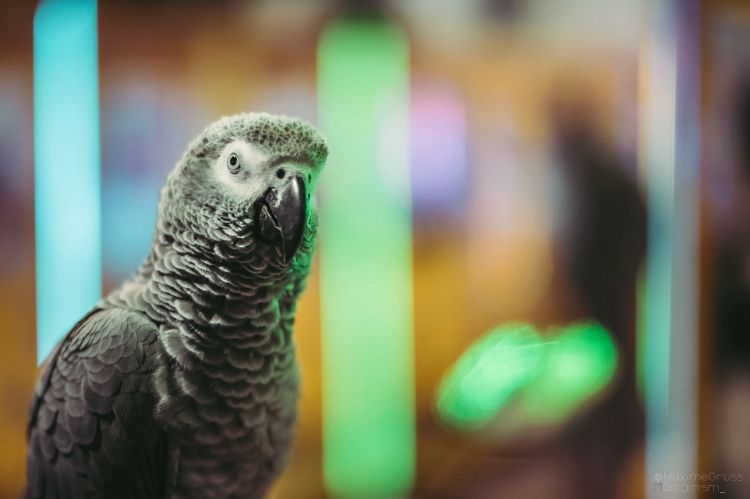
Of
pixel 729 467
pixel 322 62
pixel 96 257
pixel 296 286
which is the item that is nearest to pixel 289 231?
pixel 296 286

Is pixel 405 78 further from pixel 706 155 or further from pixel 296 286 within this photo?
pixel 296 286

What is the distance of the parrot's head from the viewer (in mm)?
562

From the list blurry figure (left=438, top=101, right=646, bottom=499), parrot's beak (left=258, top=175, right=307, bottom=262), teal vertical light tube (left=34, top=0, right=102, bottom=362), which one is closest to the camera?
parrot's beak (left=258, top=175, right=307, bottom=262)

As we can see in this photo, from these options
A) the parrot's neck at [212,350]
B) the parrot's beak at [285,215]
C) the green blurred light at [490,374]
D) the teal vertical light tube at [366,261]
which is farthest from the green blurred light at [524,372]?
the parrot's beak at [285,215]

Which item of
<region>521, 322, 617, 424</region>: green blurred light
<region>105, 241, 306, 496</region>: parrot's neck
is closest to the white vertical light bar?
<region>521, 322, 617, 424</region>: green blurred light

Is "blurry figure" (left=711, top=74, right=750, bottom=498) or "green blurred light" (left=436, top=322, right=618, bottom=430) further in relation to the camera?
"green blurred light" (left=436, top=322, right=618, bottom=430)

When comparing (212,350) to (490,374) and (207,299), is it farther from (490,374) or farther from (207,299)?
(490,374)

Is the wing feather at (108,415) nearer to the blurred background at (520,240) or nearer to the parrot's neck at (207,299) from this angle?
the parrot's neck at (207,299)

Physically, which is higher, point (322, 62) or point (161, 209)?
point (322, 62)

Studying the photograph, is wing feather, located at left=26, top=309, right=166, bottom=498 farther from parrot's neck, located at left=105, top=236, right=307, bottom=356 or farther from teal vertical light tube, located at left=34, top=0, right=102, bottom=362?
teal vertical light tube, located at left=34, top=0, right=102, bottom=362

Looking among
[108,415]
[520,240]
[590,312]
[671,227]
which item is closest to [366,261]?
[520,240]

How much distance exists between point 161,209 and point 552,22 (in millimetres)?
1103

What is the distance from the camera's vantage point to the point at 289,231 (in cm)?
55

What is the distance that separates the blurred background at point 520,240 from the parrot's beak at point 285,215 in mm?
665
